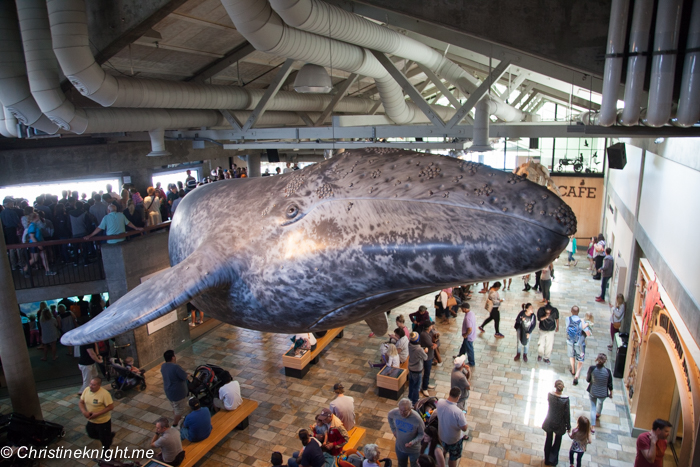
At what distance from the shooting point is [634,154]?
44.3ft

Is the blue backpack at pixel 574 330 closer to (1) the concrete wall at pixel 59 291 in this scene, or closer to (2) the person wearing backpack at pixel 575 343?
(2) the person wearing backpack at pixel 575 343

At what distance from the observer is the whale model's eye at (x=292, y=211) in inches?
79.7

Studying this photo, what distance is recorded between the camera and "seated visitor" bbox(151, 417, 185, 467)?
7.46 meters

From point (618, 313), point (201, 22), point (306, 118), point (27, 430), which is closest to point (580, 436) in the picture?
point (618, 313)

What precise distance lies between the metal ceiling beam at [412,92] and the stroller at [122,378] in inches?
370

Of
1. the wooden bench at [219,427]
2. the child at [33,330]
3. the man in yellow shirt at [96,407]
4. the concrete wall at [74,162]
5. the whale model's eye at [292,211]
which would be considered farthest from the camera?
the concrete wall at [74,162]

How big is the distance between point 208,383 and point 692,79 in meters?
9.26

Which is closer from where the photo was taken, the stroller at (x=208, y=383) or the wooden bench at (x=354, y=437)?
the wooden bench at (x=354, y=437)

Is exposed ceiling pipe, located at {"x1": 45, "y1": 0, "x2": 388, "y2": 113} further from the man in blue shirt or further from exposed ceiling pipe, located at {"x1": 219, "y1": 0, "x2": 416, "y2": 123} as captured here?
the man in blue shirt

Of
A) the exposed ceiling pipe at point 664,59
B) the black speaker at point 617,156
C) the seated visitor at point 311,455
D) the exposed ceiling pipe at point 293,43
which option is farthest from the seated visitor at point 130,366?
the black speaker at point 617,156

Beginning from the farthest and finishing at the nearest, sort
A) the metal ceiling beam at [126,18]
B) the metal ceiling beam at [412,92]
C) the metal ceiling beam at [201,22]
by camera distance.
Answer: the metal ceiling beam at [412,92]
the metal ceiling beam at [201,22]
the metal ceiling beam at [126,18]

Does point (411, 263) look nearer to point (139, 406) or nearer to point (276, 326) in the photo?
point (276, 326)

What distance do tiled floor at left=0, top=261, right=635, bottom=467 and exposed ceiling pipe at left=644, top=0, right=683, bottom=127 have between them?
7070 millimetres

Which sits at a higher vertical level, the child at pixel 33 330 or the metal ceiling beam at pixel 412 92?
the metal ceiling beam at pixel 412 92
